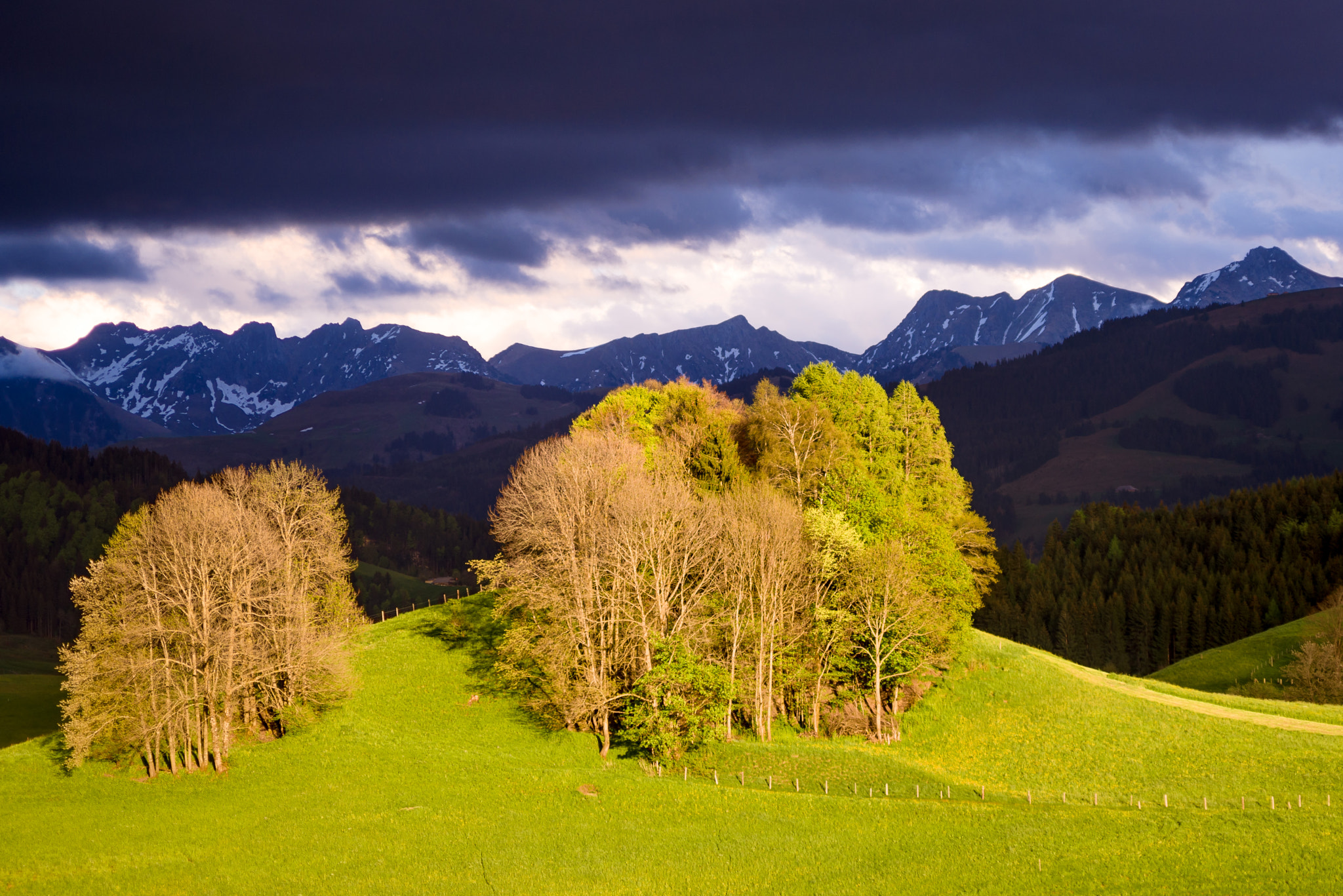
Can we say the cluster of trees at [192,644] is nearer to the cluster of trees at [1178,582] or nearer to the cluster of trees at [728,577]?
the cluster of trees at [728,577]

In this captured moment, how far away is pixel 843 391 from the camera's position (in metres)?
80.1

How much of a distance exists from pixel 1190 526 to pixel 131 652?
191 meters

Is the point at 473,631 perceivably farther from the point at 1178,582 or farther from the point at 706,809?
the point at 1178,582

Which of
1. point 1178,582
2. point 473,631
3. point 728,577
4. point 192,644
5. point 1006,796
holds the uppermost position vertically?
point 728,577

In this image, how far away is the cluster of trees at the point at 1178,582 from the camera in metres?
157

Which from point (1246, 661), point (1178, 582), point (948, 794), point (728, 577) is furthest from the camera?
point (1178, 582)

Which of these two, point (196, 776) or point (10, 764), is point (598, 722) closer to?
point (196, 776)

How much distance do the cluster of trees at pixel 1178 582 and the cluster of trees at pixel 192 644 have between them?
343 feet

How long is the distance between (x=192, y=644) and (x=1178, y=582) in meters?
158

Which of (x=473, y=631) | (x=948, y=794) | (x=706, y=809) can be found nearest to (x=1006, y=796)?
(x=948, y=794)

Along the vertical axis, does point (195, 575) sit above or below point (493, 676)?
above

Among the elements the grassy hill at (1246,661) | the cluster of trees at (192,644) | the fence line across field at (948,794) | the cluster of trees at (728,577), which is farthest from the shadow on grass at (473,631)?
the grassy hill at (1246,661)

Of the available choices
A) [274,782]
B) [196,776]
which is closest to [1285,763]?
[274,782]

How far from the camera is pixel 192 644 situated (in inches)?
2363
